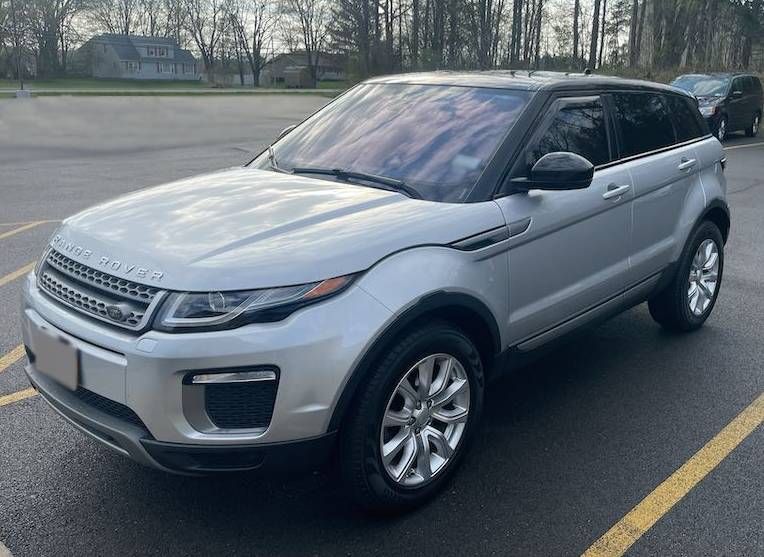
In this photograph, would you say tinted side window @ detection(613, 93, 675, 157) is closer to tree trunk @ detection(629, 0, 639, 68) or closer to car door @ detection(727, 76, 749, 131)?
car door @ detection(727, 76, 749, 131)

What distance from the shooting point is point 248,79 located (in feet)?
345

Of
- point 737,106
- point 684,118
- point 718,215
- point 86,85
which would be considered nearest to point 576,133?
point 684,118

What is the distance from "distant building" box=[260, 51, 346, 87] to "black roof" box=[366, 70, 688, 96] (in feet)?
274

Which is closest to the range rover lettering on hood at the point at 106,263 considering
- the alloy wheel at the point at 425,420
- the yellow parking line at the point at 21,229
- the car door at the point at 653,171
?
the alloy wheel at the point at 425,420

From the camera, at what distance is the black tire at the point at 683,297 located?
16.4 feet

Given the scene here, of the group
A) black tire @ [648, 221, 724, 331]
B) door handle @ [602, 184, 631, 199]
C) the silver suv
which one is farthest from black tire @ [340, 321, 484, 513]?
black tire @ [648, 221, 724, 331]

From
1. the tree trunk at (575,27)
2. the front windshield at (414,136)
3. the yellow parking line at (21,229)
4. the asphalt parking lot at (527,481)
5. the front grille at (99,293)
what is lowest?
the asphalt parking lot at (527,481)

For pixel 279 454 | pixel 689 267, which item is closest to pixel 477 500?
pixel 279 454

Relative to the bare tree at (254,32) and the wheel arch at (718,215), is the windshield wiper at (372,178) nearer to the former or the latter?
the wheel arch at (718,215)

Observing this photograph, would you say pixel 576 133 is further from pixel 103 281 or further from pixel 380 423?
pixel 103 281

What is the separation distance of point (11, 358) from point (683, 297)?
169 inches

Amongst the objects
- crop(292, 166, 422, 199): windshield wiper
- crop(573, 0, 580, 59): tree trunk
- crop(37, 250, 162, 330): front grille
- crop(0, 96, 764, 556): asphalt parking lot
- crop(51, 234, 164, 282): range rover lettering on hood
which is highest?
crop(573, 0, 580, 59): tree trunk

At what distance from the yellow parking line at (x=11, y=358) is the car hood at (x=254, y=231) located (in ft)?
5.32

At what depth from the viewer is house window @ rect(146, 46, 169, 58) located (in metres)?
102
